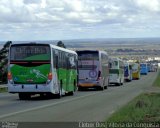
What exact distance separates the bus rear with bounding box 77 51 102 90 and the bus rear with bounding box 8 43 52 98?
1580 centimetres

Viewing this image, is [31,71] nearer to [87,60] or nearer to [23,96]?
[23,96]

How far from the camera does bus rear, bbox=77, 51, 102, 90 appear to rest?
149 ft

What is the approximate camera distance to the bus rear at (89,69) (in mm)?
45406

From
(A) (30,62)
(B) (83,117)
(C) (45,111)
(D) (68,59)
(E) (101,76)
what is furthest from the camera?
(E) (101,76)

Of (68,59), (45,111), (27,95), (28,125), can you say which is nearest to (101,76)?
(68,59)

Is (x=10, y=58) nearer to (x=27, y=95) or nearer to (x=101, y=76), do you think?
(x=27, y=95)

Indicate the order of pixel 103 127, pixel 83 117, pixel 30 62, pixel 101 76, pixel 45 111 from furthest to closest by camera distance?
1. pixel 101 76
2. pixel 30 62
3. pixel 45 111
4. pixel 83 117
5. pixel 103 127

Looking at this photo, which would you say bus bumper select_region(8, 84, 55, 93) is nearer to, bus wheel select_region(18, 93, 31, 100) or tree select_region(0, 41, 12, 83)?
bus wheel select_region(18, 93, 31, 100)

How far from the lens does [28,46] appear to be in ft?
97.5

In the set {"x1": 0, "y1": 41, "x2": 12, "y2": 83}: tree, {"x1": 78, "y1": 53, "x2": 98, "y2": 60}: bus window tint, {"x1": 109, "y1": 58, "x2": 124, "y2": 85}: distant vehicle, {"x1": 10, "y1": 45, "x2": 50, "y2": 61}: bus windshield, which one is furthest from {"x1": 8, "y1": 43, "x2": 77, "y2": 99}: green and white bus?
{"x1": 109, "y1": 58, "x2": 124, "y2": 85}: distant vehicle

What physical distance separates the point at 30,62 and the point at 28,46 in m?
0.87

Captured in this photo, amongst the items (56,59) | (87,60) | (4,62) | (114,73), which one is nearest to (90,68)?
(87,60)

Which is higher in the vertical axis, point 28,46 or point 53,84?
point 28,46

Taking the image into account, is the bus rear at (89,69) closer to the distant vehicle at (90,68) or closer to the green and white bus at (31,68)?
the distant vehicle at (90,68)
